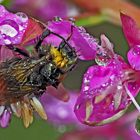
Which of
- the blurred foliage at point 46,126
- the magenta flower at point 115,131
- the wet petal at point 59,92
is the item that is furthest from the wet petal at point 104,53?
the blurred foliage at point 46,126

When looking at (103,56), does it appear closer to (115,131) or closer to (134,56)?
(134,56)

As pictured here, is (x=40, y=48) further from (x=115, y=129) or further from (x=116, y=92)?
(x=115, y=129)

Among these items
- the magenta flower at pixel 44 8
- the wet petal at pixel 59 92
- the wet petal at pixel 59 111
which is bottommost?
the wet petal at pixel 59 111

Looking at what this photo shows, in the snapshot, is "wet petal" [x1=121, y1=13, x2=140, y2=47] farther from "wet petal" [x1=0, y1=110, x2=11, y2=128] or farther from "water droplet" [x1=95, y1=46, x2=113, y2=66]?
"wet petal" [x1=0, y1=110, x2=11, y2=128]

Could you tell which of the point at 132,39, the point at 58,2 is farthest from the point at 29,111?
the point at 58,2

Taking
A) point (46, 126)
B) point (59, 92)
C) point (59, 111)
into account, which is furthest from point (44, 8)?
point (46, 126)

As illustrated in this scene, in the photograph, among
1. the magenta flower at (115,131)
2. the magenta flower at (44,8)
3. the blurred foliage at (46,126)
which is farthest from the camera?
the blurred foliage at (46,126)

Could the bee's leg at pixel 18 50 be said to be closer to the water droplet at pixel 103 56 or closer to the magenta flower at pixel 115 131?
the water droplet at pixel 103 56
